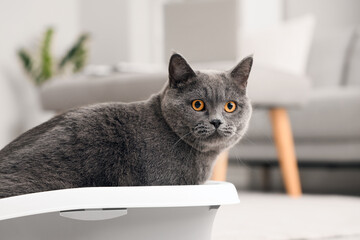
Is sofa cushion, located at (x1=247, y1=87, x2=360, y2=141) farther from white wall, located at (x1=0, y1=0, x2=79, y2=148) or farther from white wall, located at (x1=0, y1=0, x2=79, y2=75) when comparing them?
white wall, located at (x1=0, y1=0, x2=79, y2=75)

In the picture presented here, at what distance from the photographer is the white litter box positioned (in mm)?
793

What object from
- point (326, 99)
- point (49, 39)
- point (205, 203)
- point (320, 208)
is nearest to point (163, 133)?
point (205, 203)

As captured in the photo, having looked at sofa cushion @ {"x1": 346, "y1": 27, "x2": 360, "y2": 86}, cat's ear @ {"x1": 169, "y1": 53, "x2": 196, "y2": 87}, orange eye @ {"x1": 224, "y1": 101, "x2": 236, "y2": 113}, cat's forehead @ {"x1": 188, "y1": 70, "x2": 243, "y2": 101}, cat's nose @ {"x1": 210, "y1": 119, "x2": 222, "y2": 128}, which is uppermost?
cat's ear @ {"x1": 169, "y1": 53, "x2": 196, "y2": 87}

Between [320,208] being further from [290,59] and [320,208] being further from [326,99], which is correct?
[290,59]

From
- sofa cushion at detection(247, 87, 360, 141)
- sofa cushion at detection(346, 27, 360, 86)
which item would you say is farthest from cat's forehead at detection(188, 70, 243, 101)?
sofa cushion at detection(346, 27, 360, 86)

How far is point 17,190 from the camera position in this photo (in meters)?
0.86

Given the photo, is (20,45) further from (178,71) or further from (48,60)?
(178,71)

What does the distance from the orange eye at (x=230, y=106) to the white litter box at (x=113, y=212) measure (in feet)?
0.52

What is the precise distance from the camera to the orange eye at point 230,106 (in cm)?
97

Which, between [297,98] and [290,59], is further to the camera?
[290,59]

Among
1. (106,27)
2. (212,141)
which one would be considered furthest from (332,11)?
(212,141)

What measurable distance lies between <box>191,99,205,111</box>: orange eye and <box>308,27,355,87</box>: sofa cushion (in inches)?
86.5

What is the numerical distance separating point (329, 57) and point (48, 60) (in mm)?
2335

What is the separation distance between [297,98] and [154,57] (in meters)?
2.60
